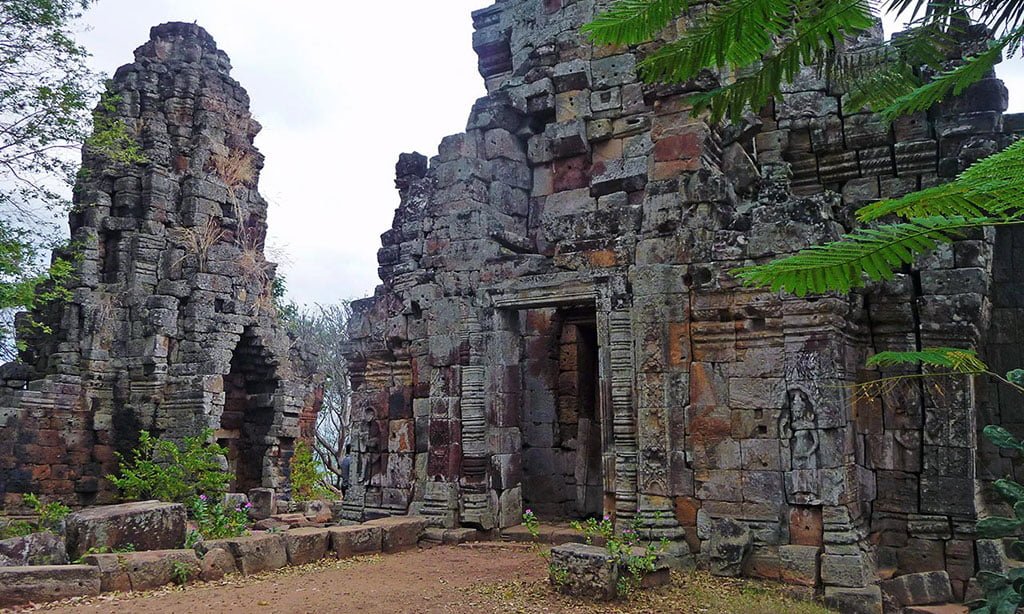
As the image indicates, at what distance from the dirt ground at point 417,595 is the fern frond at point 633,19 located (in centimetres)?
461

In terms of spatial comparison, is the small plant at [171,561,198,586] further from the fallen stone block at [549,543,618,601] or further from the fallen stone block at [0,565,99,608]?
the fallen stone block at [549,543,618,601]

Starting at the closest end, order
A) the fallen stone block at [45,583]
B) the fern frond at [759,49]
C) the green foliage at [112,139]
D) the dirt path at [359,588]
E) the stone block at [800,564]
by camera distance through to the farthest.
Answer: the fern frond at [759,49]
the fallen stone block at [45,583]
the dirt path at [359,588]
the stone block at [800,564]
the green foliage at [112,139]

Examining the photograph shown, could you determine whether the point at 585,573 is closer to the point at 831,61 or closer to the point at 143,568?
the point at 143,568

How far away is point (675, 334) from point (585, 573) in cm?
274

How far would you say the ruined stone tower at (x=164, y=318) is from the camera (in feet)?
47.1

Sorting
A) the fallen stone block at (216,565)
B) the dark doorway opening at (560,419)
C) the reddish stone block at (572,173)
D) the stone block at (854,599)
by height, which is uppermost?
the reddish stone block at (572,173)

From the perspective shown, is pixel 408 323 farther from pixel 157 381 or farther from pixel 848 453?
pixel 157 381

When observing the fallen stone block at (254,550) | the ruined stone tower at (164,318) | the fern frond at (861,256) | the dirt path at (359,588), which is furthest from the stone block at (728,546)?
the ruined stone tower at (164,318)

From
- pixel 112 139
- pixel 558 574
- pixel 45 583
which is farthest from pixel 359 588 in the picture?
pixel 112 139

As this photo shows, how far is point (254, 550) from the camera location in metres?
7.52

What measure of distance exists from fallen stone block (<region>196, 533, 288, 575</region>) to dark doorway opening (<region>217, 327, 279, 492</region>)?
820 cm

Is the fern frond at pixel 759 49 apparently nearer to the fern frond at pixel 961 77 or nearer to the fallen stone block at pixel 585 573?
the fern frond at pixel 961 77

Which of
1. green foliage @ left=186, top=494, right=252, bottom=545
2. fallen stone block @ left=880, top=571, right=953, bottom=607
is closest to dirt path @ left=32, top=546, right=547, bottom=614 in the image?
green foliage @ left=186, top=494, right=252, bottom=545

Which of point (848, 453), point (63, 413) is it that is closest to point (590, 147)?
point (848, 453)
